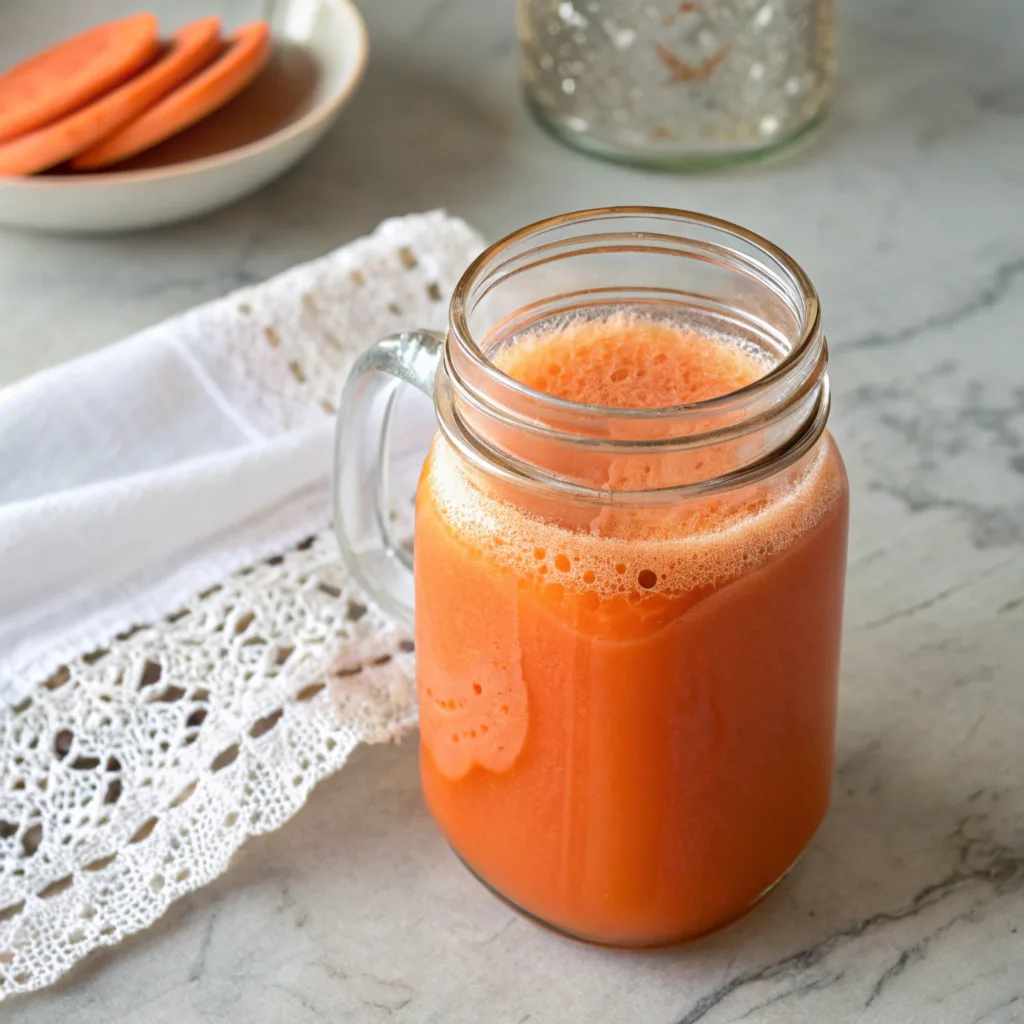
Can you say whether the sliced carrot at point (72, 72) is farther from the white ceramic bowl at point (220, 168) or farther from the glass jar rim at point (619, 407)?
the glass jar rim at point (619, 407)

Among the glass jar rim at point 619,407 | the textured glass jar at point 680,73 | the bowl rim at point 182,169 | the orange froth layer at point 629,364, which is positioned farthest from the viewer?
the textured glass jar at point 680,73

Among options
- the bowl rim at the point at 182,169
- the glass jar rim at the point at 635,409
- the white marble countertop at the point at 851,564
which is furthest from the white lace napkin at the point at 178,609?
the glass jar rim at the point at 635,409

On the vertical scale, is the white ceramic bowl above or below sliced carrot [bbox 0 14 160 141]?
below

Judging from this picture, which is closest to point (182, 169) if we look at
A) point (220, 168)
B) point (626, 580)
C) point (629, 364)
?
point (220, 168)

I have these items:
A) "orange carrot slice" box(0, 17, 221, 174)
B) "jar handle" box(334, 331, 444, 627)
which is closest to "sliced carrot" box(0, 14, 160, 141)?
"orange carrot slice" box(0, 17, 221, 174)

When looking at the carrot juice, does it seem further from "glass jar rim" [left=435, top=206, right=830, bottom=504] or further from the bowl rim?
the bowl rim
